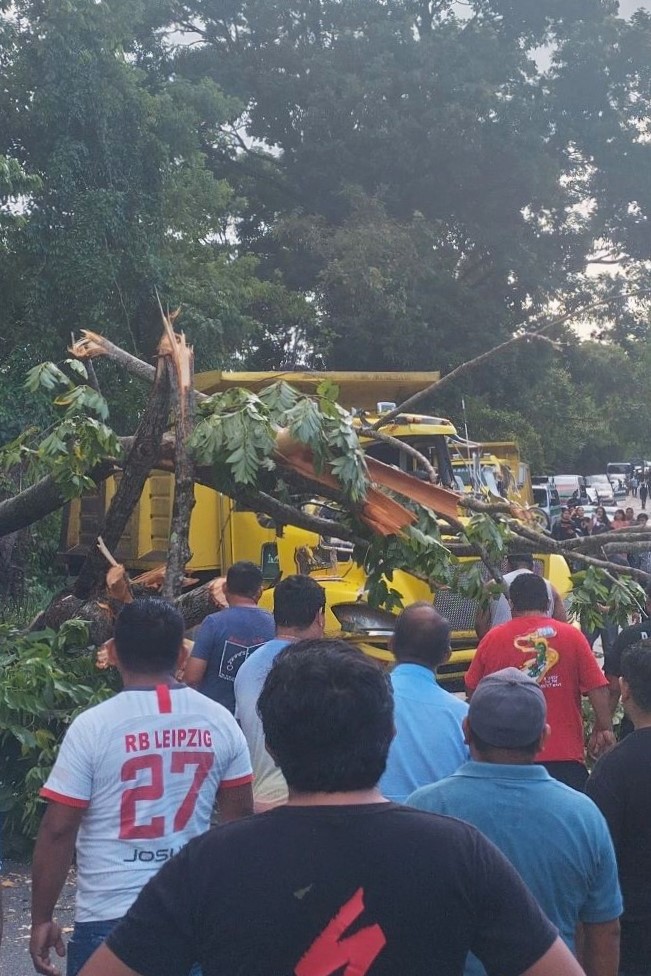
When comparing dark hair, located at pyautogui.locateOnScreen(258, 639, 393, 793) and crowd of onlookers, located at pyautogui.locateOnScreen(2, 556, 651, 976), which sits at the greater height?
dark hair, located at pyautogui.locateOnScreen(258, 639, 393, 793)

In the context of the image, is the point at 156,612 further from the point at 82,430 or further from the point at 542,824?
the point at 82,430

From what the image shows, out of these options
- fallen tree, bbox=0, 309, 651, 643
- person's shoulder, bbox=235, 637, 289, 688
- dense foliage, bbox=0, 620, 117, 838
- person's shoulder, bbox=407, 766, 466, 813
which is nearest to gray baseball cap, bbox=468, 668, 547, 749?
person's shoulder, bbox=407, 766, 466, 813

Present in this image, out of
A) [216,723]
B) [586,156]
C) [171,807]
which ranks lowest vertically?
[171,807]

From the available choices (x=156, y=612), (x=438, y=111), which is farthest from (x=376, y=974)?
(x=438, y=111)

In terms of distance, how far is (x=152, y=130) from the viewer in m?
17.4

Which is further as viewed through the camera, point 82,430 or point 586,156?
point 586,156

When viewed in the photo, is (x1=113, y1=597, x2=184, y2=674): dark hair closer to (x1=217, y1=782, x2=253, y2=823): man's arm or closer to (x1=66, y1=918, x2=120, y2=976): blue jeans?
(x1=217, y1=782, x2=253, y2=823): man's arm

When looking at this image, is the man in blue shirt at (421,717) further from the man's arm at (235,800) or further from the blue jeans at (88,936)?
the blue jeans at (88,936)

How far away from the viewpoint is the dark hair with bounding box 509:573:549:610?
5.03m

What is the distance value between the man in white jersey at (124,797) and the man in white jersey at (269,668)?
0.78 m

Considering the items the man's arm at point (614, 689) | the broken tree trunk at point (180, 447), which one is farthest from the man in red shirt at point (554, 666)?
the broken tree trunk at point (180, 447)

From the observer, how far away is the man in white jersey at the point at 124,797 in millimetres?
2961

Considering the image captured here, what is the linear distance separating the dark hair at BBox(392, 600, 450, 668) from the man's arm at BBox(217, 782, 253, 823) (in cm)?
85

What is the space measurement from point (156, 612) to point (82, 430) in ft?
9.80
